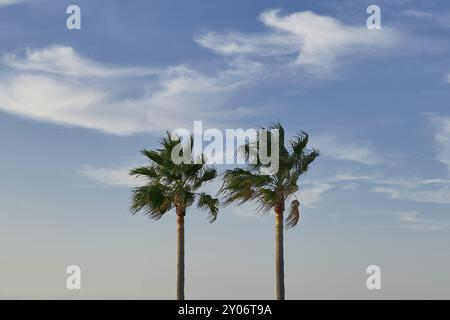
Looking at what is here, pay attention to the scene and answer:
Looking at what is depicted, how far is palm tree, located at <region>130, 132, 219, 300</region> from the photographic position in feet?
148

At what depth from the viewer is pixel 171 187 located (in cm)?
4603

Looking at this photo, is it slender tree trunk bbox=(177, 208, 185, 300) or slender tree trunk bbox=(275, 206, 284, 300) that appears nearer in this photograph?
slender tree trunk bbox=(275, 206, 284, 300)

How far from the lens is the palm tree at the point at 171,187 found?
148 feet

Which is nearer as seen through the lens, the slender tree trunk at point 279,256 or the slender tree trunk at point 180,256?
the slender tree trunk at point 279,256

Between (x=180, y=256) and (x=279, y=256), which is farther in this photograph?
(x=180, y=256)

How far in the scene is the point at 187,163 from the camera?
46188 mm

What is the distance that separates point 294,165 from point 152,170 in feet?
27.7
